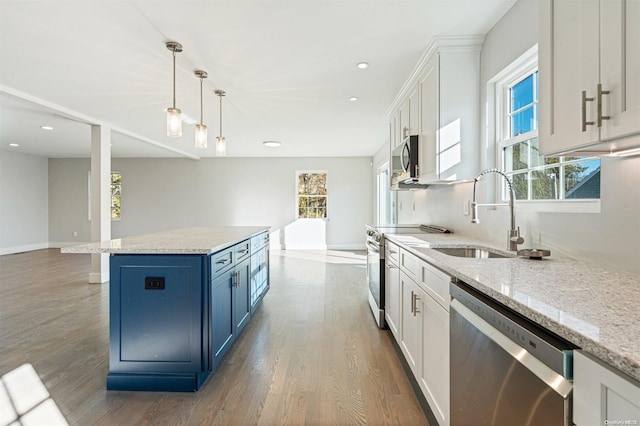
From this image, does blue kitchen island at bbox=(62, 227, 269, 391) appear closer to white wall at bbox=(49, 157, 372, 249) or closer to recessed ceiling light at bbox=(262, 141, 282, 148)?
recessed ceiling light at bbox=(262, 141, 282, 148)

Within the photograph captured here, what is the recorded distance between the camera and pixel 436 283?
1.57 metres

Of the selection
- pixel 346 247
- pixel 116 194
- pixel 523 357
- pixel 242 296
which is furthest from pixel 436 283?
pixel 116 194

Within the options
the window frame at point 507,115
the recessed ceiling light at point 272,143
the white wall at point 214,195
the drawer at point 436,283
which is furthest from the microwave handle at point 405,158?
the white wall at point 214,195

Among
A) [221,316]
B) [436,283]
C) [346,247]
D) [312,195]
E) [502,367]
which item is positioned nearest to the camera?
[502,367]

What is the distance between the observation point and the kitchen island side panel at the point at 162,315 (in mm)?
2023

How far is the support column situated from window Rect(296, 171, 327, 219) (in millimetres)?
4604

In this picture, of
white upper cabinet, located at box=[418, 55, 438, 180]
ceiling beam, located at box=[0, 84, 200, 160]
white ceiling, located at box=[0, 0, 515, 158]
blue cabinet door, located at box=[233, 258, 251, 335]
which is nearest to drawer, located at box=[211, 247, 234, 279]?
blue cabinet door, located at box=[233, 258, 251, 335]

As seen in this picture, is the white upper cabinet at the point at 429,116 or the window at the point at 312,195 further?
the window at the point at 312,195

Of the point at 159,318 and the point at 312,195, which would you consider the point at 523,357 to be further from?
the point at 312,195

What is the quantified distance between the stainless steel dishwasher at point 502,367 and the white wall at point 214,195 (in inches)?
285

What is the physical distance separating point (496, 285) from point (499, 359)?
0.23 metres

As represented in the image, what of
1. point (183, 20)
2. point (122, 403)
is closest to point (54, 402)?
point (122, 403)

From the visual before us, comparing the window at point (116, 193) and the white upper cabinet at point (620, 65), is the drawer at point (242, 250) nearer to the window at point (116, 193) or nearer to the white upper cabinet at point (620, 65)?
the white upper cabinet at point (620, 65)

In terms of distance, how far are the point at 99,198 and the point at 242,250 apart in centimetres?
322
